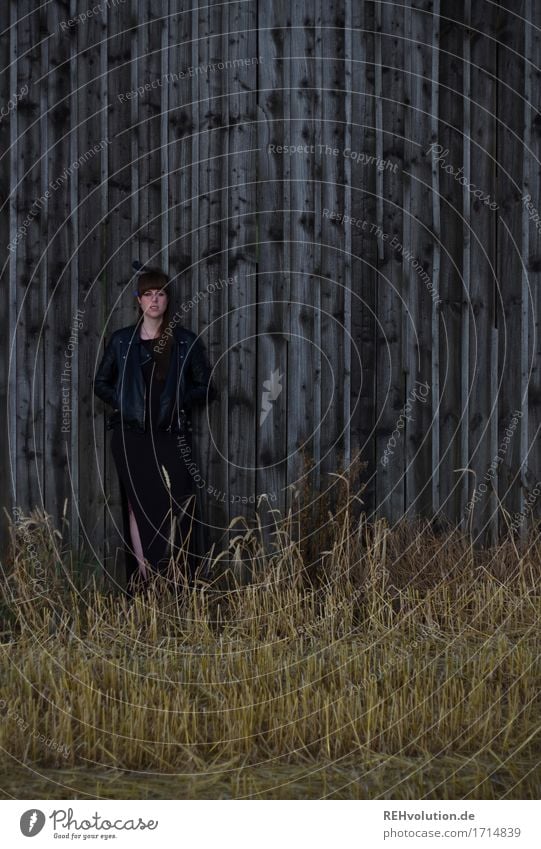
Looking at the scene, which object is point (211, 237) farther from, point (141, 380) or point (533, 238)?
point (533, 238)

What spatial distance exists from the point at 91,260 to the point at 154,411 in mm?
1121

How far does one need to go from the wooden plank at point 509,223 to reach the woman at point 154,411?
6.73 ft

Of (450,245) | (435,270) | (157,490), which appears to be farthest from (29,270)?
(450,245)

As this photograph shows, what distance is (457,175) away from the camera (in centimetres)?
666

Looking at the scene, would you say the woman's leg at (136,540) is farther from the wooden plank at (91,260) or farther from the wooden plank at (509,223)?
the wooden plank at (509,223)

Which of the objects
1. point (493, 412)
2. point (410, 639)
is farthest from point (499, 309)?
point (410, 639)

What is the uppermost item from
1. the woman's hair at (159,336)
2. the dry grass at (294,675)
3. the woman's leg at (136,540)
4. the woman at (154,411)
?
the woman's hair at (159,336)

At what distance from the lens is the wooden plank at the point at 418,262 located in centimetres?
661

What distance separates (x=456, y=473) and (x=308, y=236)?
73.2 inches

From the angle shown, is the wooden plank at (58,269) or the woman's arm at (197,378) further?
the wooden plank at (58,269)

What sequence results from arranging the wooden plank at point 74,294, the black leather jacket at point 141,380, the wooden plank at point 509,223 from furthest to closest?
the wooden plank at point 509,223 < the wooden plank at point 74,294 < the black leather jacket at point 141,380

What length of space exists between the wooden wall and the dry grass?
1.86ft

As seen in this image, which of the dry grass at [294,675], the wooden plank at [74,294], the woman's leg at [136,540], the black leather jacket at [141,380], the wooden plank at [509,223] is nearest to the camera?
the dry grass at [294,675]
